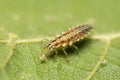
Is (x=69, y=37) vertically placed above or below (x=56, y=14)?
below

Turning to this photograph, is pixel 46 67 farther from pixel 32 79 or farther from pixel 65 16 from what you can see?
pixel 65 16

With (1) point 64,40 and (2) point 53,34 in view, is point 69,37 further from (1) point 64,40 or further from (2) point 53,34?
(2) point 53,34

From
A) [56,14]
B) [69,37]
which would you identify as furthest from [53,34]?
[56,14]

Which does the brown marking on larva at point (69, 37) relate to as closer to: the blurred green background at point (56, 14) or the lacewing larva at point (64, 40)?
the lacewing larva at point (64, 40)

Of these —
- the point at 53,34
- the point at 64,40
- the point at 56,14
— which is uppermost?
the point at 56,14

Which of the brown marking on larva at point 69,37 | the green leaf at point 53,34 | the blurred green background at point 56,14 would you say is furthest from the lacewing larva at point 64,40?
the blurred green background at point 56,14

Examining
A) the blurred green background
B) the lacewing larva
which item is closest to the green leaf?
the blurred green background

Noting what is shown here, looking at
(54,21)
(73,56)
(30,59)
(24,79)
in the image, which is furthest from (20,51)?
(54,21)

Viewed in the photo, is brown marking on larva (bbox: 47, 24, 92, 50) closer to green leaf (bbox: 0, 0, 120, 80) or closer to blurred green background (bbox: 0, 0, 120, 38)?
green leaf (bbox: 0, 0, 120, 80)
